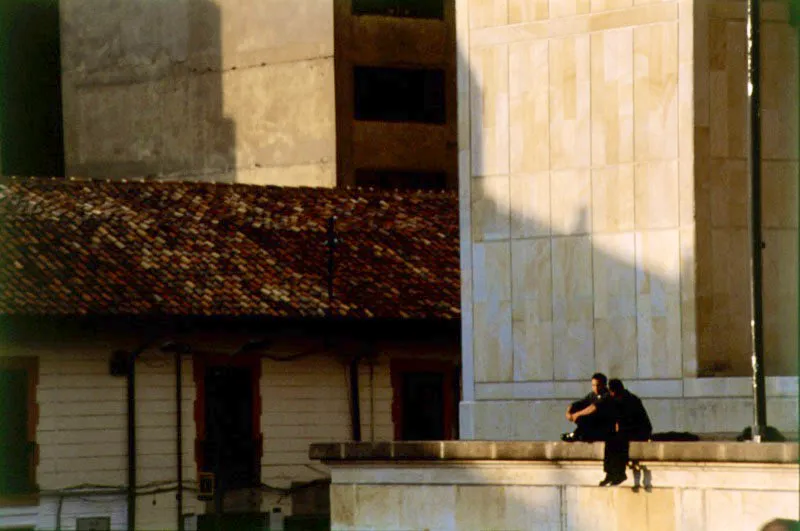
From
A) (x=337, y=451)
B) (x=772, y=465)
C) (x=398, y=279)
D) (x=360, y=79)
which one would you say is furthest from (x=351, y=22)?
(x=772, y=465)

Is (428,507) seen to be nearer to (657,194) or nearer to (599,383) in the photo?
(599,383)

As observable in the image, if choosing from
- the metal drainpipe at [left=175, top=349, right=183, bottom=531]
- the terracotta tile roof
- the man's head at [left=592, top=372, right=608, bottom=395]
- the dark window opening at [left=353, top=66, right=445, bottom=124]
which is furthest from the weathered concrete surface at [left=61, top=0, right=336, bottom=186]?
the man's head at [left=592, top=372, right=608, bottom=395]

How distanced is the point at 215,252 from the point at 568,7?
12.9 meters

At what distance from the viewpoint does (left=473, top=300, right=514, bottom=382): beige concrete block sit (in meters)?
28.7

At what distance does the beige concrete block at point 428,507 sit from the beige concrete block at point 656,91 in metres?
5.32

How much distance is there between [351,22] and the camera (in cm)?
5181

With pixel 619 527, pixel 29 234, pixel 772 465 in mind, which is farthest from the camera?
pixel 29 234

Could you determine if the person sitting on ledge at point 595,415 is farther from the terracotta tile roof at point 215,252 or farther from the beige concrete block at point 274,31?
the beige concrete block at point 274,31

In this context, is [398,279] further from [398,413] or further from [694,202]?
[694,202]

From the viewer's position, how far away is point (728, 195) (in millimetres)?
26891

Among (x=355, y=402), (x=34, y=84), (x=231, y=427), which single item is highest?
(x=34, y=84)

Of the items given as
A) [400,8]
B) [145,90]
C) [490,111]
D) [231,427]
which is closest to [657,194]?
[490,111]

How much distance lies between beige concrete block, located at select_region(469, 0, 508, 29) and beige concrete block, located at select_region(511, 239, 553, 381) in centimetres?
277

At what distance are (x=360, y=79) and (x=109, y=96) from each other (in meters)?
6.07
